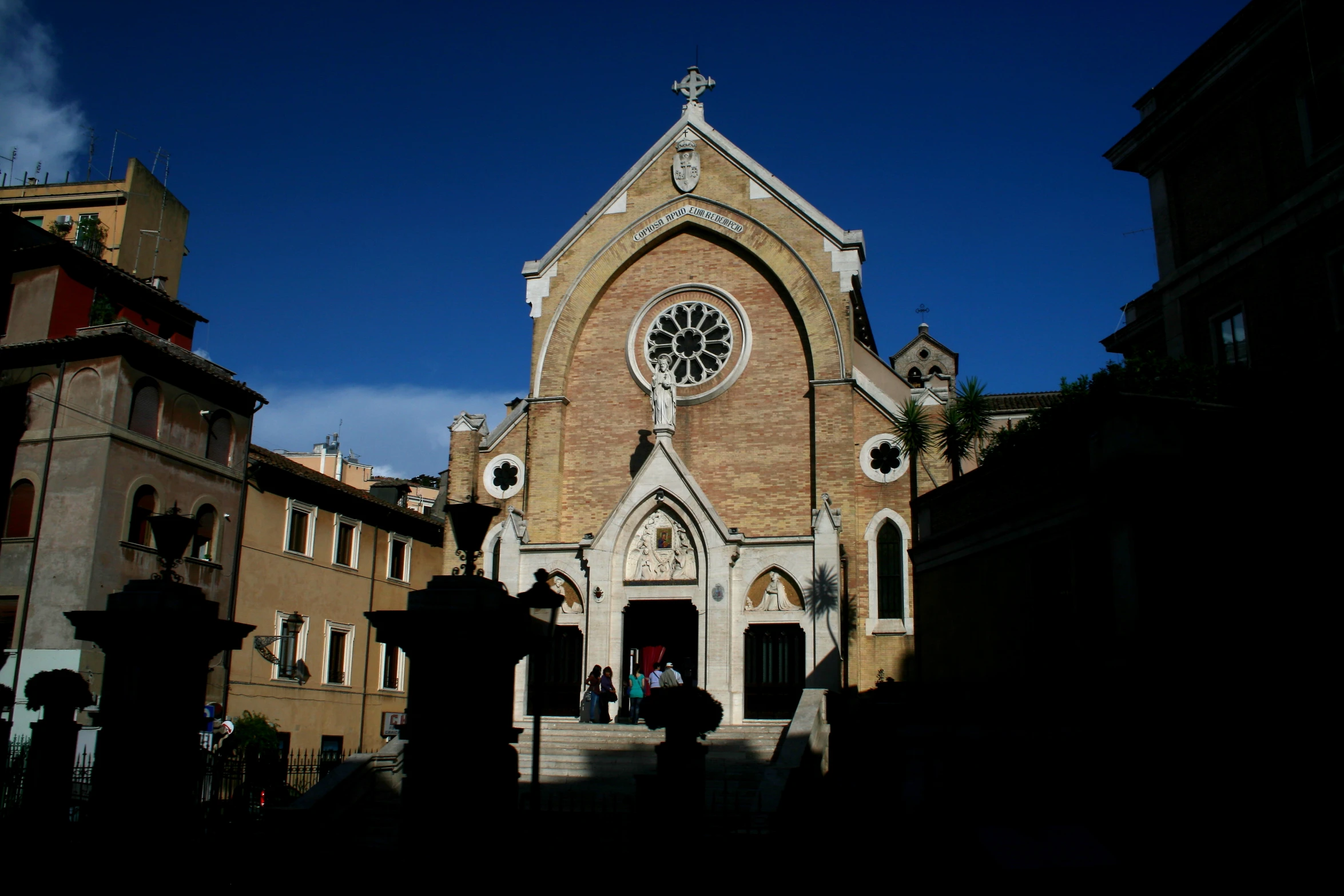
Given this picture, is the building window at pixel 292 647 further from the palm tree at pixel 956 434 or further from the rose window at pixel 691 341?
the palm tree at pixel 956 434

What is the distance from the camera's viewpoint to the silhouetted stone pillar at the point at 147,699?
11.3 meters

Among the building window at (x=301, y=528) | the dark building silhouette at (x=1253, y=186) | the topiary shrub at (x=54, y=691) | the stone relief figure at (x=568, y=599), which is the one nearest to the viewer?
the topiary shrub at (x=54, y=691)

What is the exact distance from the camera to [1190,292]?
21172mm

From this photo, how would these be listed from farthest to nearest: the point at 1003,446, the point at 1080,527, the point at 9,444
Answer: the point at 9,444 → the point at 1003,446 → the point at 1080,527

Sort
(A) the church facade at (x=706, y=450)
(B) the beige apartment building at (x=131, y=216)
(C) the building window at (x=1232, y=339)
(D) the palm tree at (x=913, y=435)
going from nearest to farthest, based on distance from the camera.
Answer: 1. (C) the building window at (x=1232, y=339)
2. (D) the palm tree at (x=913, y=435)
3. (A) the church facade at (x=706, y=450)
4. (B) the beige apartment building at (x=131, y=216)

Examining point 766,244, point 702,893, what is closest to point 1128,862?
point 702,893

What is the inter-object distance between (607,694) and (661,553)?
3813 millimetres

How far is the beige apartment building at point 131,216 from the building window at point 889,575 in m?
26.8

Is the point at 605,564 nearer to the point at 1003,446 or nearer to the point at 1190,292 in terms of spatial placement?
the point at 1003,446

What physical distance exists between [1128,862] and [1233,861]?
3.43 feet

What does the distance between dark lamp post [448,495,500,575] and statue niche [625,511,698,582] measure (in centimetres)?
1601

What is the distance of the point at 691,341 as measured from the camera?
98.0 feet

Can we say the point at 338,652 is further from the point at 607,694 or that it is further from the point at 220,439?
the point at 607,694

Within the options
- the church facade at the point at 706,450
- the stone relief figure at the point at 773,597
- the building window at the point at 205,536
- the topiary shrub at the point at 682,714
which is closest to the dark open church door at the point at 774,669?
the church facade at the point at 706,450
